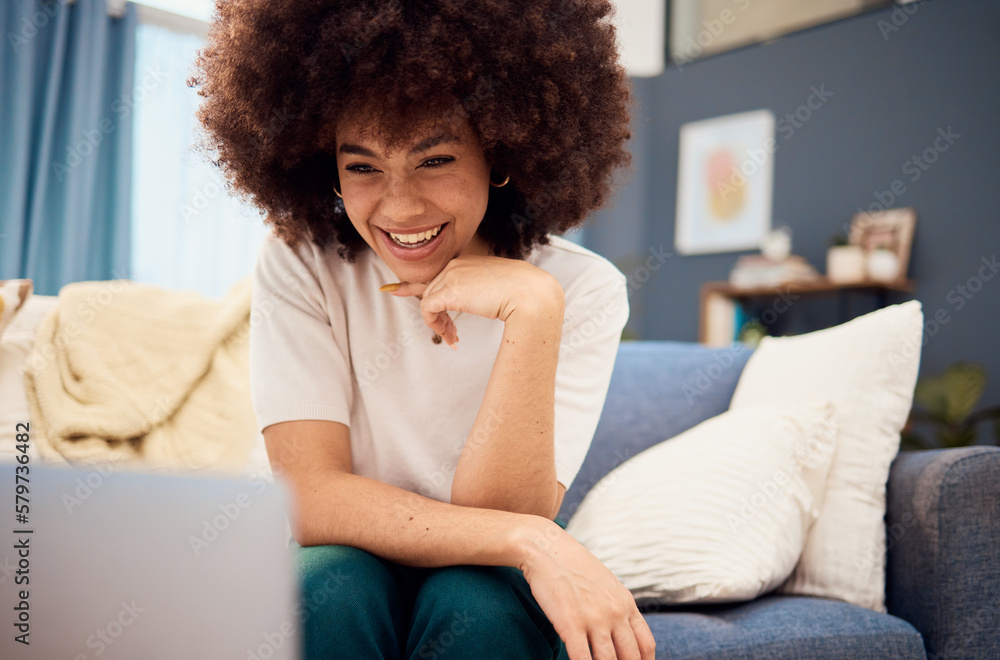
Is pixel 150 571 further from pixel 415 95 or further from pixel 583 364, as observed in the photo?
pixel 583 364

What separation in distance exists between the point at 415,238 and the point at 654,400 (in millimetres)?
867

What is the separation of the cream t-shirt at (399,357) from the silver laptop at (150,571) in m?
0.58

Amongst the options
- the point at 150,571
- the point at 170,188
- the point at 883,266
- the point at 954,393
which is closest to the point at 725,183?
the point at 883,266

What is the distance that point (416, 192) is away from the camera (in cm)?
91

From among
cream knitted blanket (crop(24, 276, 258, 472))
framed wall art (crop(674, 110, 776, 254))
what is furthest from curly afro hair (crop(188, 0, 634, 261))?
framed wall art (crop(674, 110, 776, 254))

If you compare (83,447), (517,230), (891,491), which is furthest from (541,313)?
(83,447)

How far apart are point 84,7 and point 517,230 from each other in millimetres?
3248

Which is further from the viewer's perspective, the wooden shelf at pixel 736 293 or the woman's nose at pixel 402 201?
the wooden shelf at pixel 736 293

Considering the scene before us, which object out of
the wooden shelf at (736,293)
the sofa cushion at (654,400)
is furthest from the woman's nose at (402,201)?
the wooden shelf at (736,293)

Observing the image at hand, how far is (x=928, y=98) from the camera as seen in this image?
3.74 meters

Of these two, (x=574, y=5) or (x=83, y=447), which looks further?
(x=83, y=447)

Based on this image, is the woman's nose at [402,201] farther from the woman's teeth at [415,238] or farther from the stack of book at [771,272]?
the stack of book at [771,272]

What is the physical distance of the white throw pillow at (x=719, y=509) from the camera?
3.86 feet

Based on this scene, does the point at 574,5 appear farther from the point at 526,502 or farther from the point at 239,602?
the point at 239,602
